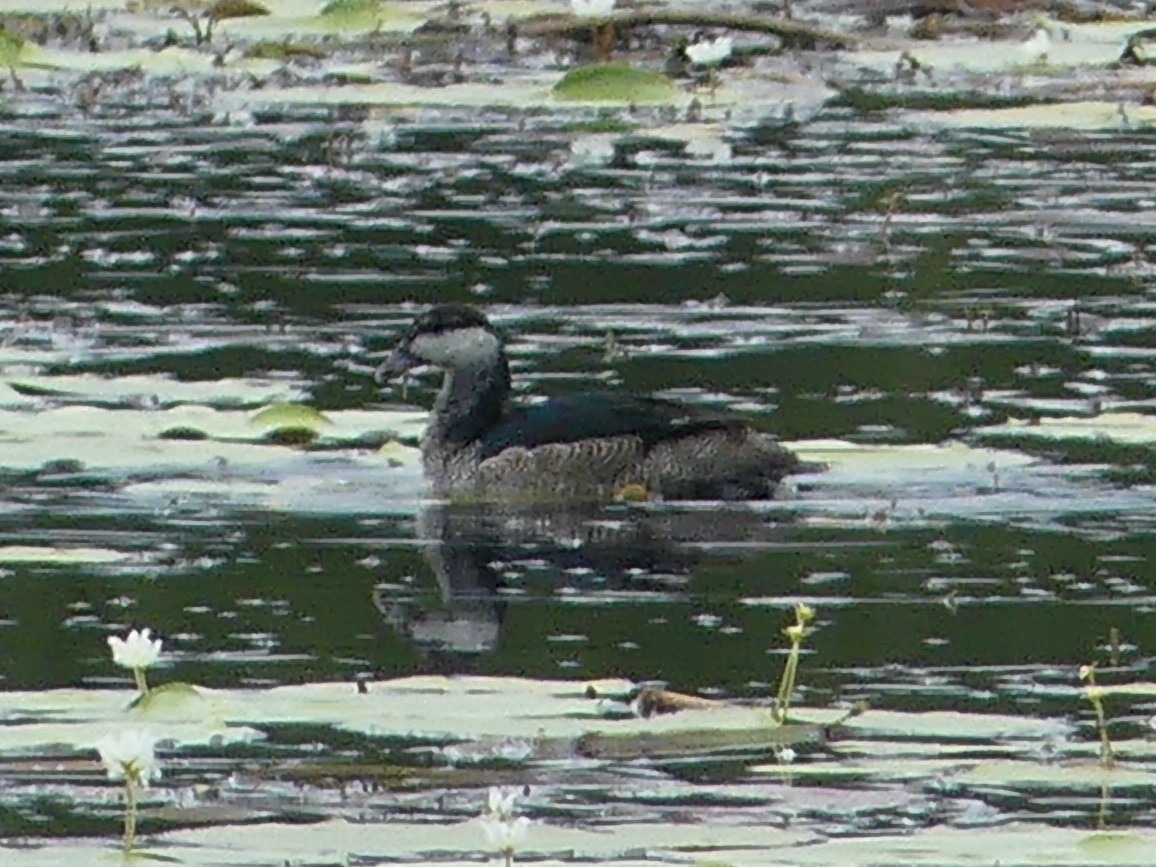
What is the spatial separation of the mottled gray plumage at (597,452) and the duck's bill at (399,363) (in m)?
0.21

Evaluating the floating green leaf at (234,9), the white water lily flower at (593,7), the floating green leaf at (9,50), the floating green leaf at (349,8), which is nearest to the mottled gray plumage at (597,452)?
the white water lily flower at (593,7)

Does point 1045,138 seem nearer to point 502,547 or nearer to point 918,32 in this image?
point 918,32

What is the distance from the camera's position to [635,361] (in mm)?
14766

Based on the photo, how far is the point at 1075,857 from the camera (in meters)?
7.24

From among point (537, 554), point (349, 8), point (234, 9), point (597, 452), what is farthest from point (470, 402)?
point (234, 9)

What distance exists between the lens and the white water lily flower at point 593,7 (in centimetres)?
2212

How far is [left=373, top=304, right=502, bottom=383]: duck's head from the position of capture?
526 inches

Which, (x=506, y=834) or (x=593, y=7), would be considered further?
(x=593, y=7)

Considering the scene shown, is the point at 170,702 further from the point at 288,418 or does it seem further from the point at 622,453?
the point at 622,453

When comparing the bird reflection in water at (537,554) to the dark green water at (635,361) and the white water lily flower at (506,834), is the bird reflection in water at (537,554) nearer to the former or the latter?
Result: the dark green water at (635,361)

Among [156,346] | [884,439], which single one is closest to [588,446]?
[884,439]

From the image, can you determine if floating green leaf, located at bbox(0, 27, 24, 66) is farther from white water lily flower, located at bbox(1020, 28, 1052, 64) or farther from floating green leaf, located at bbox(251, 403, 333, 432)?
floating green leaf, located at bbox(251, 403, 333, 432)

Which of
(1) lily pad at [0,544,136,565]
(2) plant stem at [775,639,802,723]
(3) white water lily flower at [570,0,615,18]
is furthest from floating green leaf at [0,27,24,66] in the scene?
(2) plant stem at [775,639,802,723]

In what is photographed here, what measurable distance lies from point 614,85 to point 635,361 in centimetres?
701
